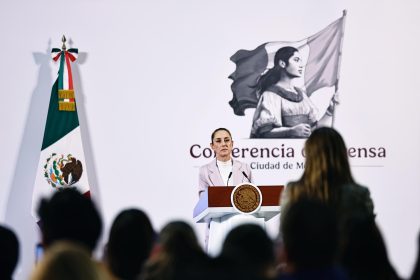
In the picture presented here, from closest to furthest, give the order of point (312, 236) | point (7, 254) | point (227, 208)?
point (312, 236), point (7, 254), point (227, 208)

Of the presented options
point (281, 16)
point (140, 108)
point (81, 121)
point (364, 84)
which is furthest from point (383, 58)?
point (81, 121)

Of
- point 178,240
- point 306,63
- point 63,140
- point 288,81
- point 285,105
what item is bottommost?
point 178,240

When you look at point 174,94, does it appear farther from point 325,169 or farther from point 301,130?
point 325,169

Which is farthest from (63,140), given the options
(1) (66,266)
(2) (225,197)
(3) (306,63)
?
(1) (66,266)

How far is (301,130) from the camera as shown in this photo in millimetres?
8445

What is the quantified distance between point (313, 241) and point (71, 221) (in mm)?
779

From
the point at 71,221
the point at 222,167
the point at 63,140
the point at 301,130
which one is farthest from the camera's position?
the point at 301,130

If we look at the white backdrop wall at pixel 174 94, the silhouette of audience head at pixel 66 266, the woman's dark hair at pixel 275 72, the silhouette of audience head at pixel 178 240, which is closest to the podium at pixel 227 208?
the silhouette of audience head at pixel 178 240

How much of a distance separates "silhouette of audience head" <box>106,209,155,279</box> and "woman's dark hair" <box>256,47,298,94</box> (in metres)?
5.40

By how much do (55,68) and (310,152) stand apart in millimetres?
5122

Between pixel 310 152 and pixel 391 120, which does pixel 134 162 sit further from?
pixel 310 152

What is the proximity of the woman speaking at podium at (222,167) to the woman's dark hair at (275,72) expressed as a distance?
2.08ft

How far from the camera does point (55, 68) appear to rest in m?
8.23

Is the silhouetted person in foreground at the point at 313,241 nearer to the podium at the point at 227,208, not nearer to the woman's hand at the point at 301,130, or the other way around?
the podium at the point at 227,208
